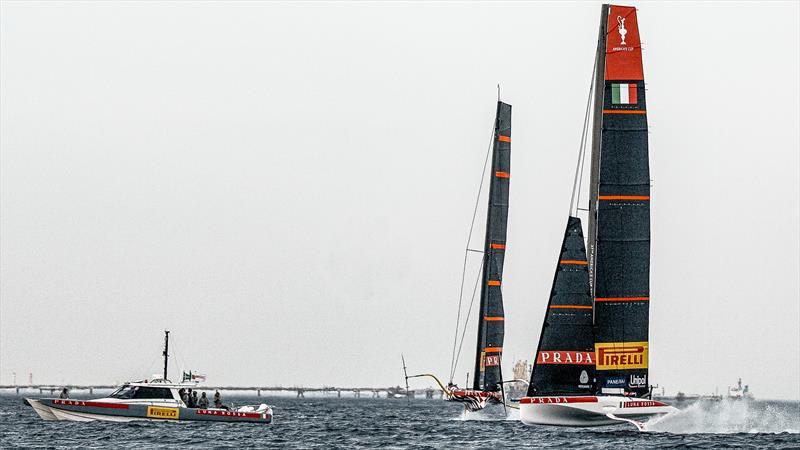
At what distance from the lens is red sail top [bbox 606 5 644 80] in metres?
51.0

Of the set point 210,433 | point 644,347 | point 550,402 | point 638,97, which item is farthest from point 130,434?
point 638,97

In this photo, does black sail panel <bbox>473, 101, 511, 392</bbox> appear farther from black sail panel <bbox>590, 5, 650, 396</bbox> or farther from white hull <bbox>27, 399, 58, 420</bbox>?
white hull <bbox>27, 399, 58, 420</bbox>

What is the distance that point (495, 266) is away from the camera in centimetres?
7312

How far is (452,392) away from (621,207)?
24.6 m

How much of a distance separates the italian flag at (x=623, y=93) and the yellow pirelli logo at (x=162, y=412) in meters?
27.2

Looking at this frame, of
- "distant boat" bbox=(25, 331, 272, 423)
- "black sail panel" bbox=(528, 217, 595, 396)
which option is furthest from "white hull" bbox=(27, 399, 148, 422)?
"black sail panel" bbox=(528, 217, 595, 396)

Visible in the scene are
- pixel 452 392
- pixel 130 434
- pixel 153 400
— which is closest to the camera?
pixel 130 434

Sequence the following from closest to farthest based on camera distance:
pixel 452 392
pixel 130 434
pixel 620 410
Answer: pixel 620 410 → pixel 130 434 → pixel 452 392

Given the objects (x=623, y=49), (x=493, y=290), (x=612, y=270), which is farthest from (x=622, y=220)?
(x=493, y=290)

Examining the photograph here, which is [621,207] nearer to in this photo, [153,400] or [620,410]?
[620,410]

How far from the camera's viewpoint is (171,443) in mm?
51344

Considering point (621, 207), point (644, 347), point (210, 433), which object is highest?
point (621, 207)

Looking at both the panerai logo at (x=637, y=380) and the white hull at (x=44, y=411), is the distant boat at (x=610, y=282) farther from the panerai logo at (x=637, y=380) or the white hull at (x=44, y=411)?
the white hull at (x=44, y=411)

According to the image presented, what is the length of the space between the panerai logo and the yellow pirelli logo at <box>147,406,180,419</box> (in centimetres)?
2386
